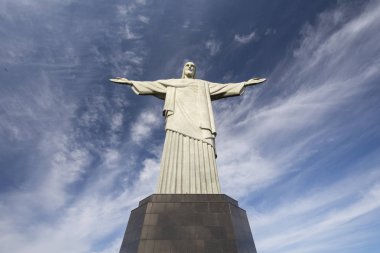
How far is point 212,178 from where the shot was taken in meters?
8.69

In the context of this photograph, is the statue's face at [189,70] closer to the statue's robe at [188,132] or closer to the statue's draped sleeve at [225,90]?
the statue's robe at [188,132]

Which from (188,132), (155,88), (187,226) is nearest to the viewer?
(187,226)

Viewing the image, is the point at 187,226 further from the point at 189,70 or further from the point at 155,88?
the point at 189,70

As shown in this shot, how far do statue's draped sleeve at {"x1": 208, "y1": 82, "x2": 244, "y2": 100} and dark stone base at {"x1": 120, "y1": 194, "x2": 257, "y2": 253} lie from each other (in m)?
4.90

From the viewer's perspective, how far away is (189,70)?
39.1ft

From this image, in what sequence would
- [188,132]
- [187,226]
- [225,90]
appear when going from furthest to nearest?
[225,90] → [188,132] → [187,226]

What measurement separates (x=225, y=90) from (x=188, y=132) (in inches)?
115

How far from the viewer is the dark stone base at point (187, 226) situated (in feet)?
21.5

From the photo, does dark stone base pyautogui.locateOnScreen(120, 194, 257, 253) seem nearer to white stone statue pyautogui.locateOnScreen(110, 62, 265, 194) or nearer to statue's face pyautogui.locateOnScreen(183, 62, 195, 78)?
white stone statue pyautogui.locateOnScreen(110, 62, 265, 194)

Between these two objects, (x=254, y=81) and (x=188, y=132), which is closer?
(x=188, y=132)

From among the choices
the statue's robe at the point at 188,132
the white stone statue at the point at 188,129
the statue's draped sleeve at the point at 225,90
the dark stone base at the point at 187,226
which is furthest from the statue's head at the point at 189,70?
the dark stone base at the point at 187,226

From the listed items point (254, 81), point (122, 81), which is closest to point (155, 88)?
point (122, 81)

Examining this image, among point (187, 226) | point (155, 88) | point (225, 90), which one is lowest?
point (187, 226)

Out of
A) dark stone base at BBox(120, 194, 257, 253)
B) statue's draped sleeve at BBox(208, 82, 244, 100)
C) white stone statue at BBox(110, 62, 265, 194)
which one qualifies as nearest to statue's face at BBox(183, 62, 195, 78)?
white stone statue at BBox(110, 62, 265, 194)
